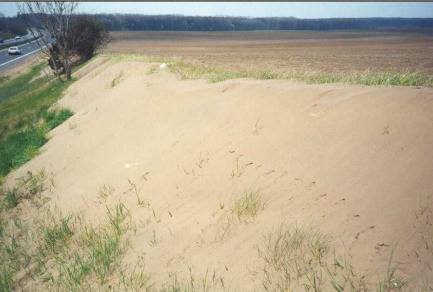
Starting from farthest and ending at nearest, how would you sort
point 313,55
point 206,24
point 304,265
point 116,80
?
point 206,24 → point 313,55 → point 116,80 → point 304,265

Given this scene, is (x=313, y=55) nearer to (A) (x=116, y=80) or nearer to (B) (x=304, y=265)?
(A) (x=116, y=80)

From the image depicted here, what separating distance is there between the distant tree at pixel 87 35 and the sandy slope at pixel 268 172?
23.0 meters

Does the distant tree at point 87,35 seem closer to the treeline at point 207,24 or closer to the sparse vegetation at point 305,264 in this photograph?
the sparse vegetation at point 305,264

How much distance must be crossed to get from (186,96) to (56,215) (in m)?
3.52

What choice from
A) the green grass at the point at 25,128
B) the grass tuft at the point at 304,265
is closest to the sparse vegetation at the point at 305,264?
the grass tuft at the point at 304,265

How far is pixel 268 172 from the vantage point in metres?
3.98

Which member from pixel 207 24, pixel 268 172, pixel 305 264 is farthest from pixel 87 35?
pixel 207 24

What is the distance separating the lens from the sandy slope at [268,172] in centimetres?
283

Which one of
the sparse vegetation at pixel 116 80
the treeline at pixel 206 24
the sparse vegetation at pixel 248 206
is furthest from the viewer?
the treeline at pixel 206 24

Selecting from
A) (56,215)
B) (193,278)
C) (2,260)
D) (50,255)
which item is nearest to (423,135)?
(193,278)

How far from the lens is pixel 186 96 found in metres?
7.12

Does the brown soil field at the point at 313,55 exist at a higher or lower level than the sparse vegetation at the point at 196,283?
lower

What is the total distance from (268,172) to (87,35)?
27.8 m

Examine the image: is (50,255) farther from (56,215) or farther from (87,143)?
(87,143)
